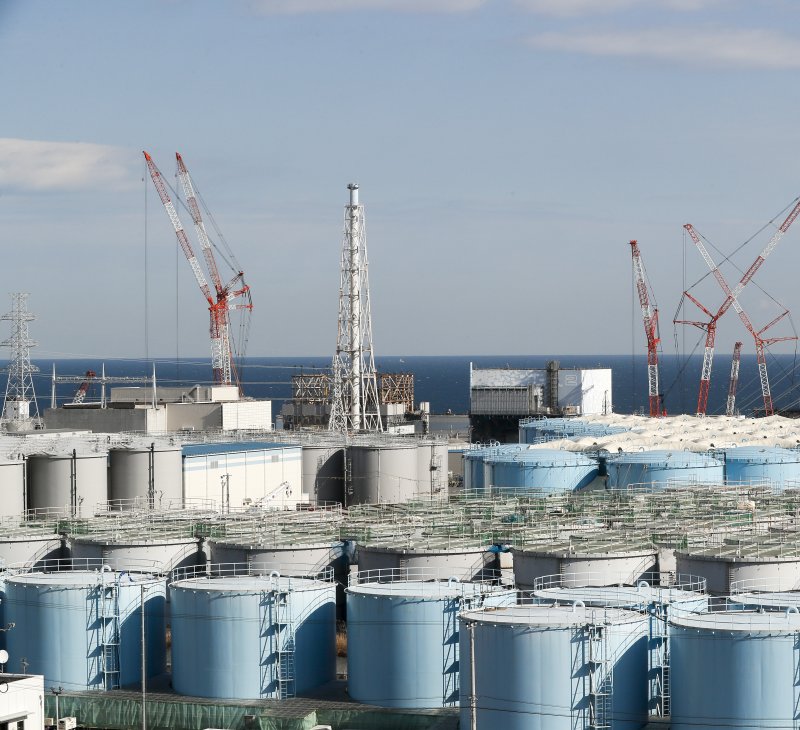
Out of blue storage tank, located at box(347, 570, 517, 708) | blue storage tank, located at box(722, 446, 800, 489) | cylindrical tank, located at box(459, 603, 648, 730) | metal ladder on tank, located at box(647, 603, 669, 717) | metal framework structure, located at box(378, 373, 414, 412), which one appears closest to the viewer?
cylindrical tank, located at box(459, 603, 648, 730)

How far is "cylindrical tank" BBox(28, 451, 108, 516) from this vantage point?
52469 mm

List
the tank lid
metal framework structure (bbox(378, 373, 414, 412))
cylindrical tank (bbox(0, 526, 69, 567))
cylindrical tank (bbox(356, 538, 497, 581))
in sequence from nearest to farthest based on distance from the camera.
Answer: the tank lid < cylindrical tank (bbox(356, 538, 497, 581)) < cylindrical tank (bbox(0, 526, 69, 567)) < metal framework structure (bbox(378, 373, 414, 412))

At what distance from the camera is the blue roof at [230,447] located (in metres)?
60.7

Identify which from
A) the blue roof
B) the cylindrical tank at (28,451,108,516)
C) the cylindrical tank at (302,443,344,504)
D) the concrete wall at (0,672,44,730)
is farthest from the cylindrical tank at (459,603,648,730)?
the cylindrical tank at (302,443,344,504)

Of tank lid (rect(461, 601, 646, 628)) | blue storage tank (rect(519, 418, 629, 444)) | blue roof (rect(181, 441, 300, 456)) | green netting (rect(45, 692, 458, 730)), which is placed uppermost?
blue storage tank (rect(519, 418, 629, 444))

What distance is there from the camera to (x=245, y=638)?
113ft

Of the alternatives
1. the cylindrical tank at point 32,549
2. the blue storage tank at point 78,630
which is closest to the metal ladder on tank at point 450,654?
the blue storage tank at point 78,630

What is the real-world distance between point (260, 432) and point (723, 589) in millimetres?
42598

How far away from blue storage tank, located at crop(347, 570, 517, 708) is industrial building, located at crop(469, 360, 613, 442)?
7990 cm

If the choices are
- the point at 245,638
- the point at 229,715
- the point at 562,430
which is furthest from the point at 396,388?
the point at 229,715

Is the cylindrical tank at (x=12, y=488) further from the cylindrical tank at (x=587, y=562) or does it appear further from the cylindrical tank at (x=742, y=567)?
the cylindrical tank at (x=742, y=567)

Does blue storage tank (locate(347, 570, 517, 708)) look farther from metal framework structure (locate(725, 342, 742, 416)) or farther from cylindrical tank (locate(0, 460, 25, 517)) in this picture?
metal framework structure (locate(725, 342, 742, 416))

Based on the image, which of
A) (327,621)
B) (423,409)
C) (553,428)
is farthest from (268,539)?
(423,409)

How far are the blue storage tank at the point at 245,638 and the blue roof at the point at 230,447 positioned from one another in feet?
80.0
